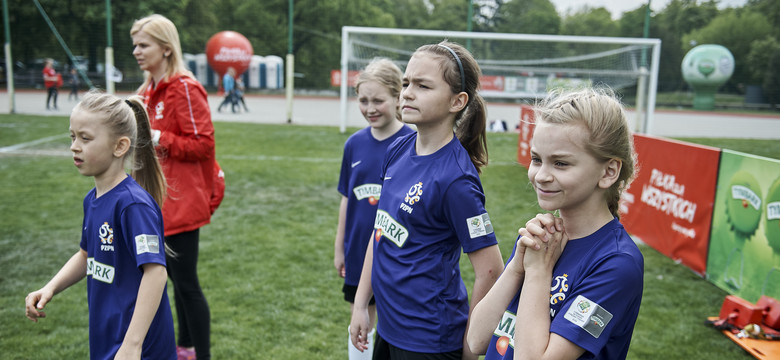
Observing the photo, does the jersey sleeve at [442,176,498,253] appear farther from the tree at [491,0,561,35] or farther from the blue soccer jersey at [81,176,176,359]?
the tree at [491,0,561,35]

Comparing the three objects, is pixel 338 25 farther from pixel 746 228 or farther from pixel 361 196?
pixel 361 196

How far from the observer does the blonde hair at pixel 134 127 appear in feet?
7.74

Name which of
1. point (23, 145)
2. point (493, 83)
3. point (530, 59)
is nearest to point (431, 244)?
point (23, 145)

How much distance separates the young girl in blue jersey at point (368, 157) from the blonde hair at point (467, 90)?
2.44 feet

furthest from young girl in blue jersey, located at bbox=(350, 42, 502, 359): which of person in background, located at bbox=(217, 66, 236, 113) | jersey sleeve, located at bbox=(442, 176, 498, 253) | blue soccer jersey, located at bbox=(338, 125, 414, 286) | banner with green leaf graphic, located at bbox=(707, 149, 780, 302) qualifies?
person in background, located at bbox=(217, 66, 236, 113)

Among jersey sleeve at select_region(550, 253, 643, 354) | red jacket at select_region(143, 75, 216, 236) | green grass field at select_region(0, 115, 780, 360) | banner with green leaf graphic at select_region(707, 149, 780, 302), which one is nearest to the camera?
jersey sleeve at select_region(550, 253, 643, 354)

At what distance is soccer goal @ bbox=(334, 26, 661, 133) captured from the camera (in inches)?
648

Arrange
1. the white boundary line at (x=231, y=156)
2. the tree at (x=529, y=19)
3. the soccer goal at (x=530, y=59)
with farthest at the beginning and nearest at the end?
the tree at (x=529, y=19)
the soccer goal at (x=530, y=59)
the white boundary line at (x=231, y=156)

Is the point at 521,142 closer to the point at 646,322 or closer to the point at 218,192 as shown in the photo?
the point at 646,322

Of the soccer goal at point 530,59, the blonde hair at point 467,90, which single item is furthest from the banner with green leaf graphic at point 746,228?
the soccer goal at point 530,59

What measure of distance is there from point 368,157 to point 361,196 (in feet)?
0.71

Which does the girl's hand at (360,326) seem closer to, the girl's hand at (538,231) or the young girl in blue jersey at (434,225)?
the young girl in blue jersey at (434,225)

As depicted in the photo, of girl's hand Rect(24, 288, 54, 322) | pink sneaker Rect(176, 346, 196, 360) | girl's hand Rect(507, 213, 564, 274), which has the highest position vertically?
girl's hand Rect(507, 213, 564, 274)

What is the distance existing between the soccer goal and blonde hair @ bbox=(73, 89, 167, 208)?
13.5m
